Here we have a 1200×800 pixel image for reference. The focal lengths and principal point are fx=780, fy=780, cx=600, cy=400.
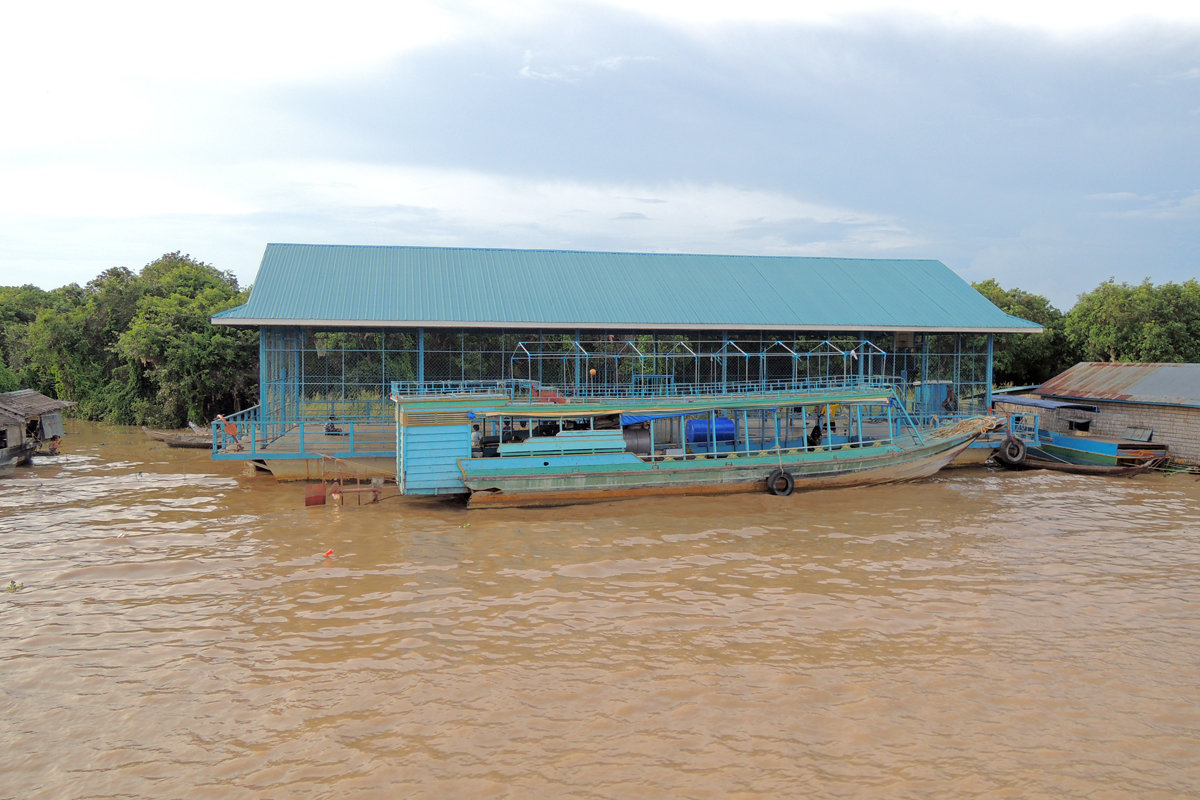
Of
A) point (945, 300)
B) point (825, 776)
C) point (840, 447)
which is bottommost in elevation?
point (825, 776)

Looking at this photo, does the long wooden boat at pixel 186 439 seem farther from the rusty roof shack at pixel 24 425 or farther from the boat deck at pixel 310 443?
the boat deck at pixel 310 443

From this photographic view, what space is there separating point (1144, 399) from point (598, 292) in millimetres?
18076

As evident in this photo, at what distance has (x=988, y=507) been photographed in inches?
771

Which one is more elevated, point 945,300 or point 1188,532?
point 945,300

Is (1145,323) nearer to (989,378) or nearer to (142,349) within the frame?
(989,378)

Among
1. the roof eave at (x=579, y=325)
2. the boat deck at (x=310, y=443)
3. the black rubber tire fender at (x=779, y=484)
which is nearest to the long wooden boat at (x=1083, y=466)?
the roof eave at (x=579, y=325)

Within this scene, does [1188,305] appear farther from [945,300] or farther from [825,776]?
[825,776]

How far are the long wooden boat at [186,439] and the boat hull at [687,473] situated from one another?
15775mm

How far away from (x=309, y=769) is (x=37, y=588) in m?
8.27

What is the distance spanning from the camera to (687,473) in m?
20.3

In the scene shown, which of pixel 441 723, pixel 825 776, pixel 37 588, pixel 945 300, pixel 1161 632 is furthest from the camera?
pixel 945 300

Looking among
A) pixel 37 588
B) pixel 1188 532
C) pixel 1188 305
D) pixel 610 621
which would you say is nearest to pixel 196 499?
pixel 37 588

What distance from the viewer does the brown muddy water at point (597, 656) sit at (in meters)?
7.97

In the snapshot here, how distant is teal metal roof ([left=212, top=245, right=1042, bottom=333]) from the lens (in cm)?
2383
